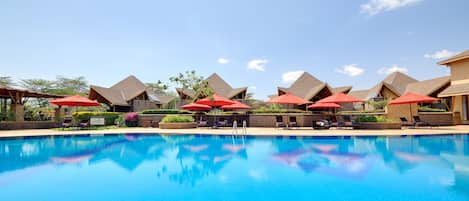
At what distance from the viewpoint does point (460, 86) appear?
18469mm

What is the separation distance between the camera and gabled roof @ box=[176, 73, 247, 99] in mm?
30569

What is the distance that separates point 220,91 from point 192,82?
5192 millimetres

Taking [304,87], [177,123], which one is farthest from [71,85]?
[304,87]

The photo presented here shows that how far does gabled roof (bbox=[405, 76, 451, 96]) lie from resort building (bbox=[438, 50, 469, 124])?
434 cm

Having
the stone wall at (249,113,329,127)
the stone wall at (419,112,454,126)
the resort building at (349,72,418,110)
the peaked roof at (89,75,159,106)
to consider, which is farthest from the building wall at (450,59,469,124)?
the peaked roof at (89,75,159,106)

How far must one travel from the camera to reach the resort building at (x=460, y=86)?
59.3 feet

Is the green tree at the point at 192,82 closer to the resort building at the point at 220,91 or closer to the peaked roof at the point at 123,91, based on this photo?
the resort building at the point at 220,91

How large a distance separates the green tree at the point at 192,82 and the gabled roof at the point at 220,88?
3363 millimetres

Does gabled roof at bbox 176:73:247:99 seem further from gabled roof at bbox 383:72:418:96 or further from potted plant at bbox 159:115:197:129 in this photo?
gabled roof at bbox 383:72:418:96

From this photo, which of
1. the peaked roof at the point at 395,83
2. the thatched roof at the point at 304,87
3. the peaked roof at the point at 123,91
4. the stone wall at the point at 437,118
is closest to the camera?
the stone wall at the point at 437,118

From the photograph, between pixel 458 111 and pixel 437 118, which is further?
pixel 458 111

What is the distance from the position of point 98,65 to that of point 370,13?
24849 millimetres

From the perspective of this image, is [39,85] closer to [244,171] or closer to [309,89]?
[309,89]

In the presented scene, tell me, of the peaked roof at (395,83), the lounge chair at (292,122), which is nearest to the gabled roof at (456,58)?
the peaked roof at (395,83)
